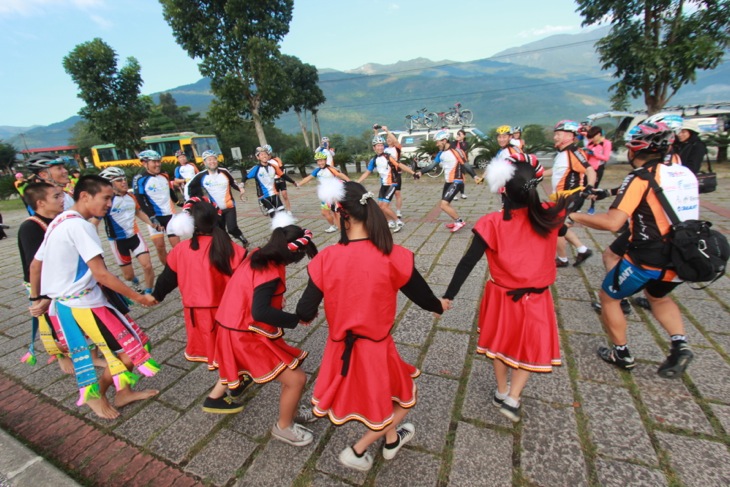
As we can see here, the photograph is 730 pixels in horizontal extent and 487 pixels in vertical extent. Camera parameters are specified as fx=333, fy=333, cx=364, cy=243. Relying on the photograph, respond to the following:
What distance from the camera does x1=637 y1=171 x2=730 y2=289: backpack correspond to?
203cm

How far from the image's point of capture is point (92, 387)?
2.33m

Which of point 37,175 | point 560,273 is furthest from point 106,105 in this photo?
point 560,273

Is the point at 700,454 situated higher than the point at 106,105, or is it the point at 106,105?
the point at 106,105

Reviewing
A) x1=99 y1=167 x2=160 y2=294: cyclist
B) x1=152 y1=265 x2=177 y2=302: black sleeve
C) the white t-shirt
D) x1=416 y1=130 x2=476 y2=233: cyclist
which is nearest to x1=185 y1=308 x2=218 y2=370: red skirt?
x1=152 y1=265 x2=177 y2=302: black sleeve

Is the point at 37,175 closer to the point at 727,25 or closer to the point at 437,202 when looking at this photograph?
the point at 437,202

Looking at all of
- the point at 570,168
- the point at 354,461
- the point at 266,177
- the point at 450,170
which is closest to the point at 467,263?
the point at 354,461

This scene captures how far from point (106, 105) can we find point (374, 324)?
26948 mm

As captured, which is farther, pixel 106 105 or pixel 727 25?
pixel 106 105

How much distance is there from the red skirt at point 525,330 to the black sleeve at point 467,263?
0.73ft

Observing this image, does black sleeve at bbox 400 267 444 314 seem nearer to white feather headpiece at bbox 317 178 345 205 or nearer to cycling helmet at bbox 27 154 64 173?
white feather headpiece at bbox 317 178 345 205

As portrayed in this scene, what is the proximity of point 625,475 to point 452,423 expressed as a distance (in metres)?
0.90

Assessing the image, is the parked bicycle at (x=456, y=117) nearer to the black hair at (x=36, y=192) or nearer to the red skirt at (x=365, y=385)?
the black hair at (x=36, y=192)

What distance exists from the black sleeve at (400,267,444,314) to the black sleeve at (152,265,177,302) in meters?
1.60

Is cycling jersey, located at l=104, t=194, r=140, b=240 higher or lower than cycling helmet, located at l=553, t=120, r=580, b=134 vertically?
lower
